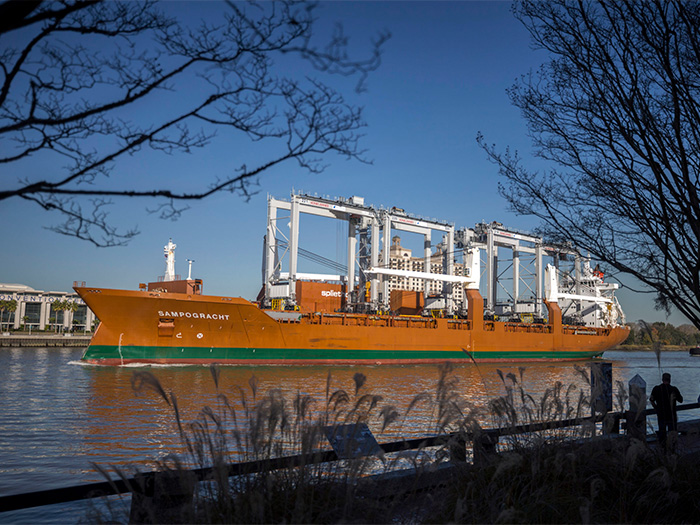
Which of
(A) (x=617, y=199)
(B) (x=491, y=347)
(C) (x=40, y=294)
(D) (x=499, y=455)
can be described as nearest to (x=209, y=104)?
(D) (x=499, y=455)

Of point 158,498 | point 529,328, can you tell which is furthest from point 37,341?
point 158,498

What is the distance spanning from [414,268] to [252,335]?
28811mm

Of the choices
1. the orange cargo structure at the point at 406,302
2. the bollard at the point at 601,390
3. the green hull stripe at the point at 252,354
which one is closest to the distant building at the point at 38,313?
the orange cargo structure at the point at 406,302

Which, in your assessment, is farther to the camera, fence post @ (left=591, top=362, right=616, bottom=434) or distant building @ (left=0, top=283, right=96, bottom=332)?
distant building @ (left=0, top=283, right=96, bottom=332)

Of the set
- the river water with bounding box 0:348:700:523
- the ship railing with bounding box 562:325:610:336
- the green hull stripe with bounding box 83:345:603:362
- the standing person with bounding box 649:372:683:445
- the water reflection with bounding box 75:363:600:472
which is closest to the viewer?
the standing person with bounding box 649:372:683:445

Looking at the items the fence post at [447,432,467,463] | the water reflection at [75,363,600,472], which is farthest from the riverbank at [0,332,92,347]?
the fence post at [447,432,467,463]

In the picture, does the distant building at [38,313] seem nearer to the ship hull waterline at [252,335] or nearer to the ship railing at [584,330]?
the ship hull waterline at [252,335]

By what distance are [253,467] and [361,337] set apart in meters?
25.5

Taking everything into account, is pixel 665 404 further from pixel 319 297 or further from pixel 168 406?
pixel 319 297

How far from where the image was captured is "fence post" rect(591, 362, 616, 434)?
13.0 feet

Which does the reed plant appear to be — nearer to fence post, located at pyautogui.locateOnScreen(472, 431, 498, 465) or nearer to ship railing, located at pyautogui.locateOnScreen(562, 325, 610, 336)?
fence post, located at pyautogui.locateOnScreen(472, 431, 498, 465)

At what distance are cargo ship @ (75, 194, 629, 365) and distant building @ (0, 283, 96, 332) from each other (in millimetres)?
50424

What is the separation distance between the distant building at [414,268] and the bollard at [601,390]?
31.5 meters

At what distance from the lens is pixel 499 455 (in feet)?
12.5
